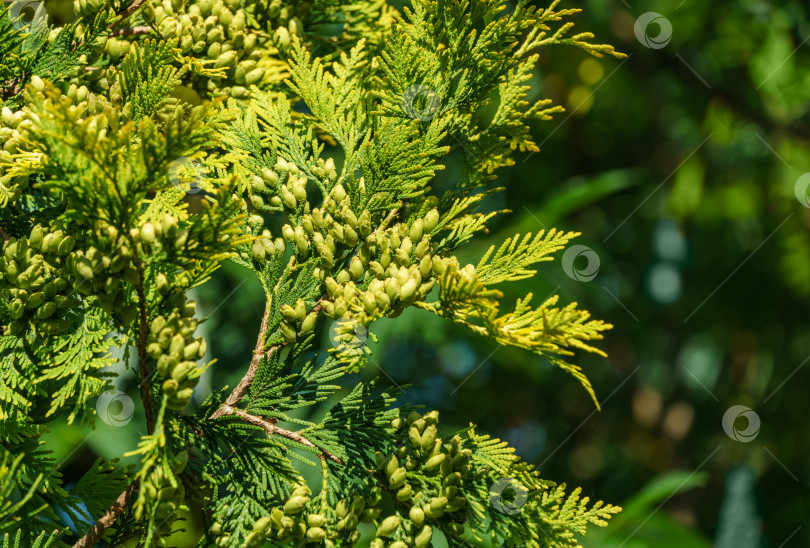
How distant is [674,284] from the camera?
242 centimetres

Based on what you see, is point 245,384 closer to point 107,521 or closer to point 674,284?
point 107,521

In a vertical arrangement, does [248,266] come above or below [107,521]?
above

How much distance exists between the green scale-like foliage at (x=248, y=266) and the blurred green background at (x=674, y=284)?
124cm

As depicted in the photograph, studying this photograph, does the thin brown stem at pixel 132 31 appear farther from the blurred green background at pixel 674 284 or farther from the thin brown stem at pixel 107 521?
the blurred green background at pixel 674 284

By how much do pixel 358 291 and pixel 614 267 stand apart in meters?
2.18

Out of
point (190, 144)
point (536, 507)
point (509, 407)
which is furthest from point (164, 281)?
point (509, 407)

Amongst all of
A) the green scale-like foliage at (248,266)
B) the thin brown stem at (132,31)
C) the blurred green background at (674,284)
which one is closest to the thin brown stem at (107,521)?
the green scale-like foliage at (248,266)

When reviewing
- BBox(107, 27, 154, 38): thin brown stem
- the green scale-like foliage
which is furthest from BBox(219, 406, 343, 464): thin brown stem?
BBox(107, 27, 154, 38): thin brown stem

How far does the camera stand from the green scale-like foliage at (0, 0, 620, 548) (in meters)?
0.57

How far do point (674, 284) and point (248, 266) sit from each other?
1.98 metres

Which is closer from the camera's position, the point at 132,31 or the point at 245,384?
the point at 245,384

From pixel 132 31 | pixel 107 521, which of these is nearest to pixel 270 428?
pixel 107 521

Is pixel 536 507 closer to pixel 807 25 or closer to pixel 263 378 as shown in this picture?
pixel 263 378

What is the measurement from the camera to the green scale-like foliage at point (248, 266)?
57 centimetres
